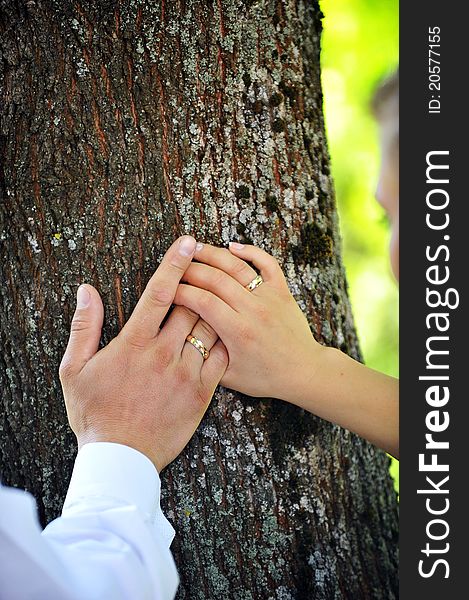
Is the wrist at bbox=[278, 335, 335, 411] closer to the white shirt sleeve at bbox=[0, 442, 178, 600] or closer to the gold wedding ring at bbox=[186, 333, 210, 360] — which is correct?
the gold wedding ring at bbox=[186, 333, 210, 360]

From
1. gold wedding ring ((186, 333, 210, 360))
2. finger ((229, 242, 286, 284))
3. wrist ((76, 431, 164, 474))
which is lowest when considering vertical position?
wrist ((76, 431, 164, 474))

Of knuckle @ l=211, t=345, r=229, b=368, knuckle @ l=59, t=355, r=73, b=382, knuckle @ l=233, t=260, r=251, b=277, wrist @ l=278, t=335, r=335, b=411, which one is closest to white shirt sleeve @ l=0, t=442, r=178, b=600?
knuckle @ l=59, t=355, r=73, b=382

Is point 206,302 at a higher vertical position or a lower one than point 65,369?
higher

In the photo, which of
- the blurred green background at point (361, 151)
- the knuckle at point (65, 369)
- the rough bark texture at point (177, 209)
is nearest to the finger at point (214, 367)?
the rough bark texture at point (177, 209)

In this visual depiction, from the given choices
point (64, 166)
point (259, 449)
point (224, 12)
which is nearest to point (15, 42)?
point (64, 166)

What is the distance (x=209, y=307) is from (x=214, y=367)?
16 cm

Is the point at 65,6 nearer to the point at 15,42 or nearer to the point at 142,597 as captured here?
the point at 15,42

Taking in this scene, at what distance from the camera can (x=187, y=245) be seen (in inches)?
66.8

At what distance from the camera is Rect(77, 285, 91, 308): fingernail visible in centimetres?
173

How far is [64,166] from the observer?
1.76m

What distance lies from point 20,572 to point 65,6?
4.58 feet

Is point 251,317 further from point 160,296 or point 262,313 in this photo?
point 160,296

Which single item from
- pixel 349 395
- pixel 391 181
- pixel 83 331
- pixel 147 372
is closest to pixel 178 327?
pixel 147 372

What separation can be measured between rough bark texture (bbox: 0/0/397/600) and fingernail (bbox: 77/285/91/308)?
4 centimetres
